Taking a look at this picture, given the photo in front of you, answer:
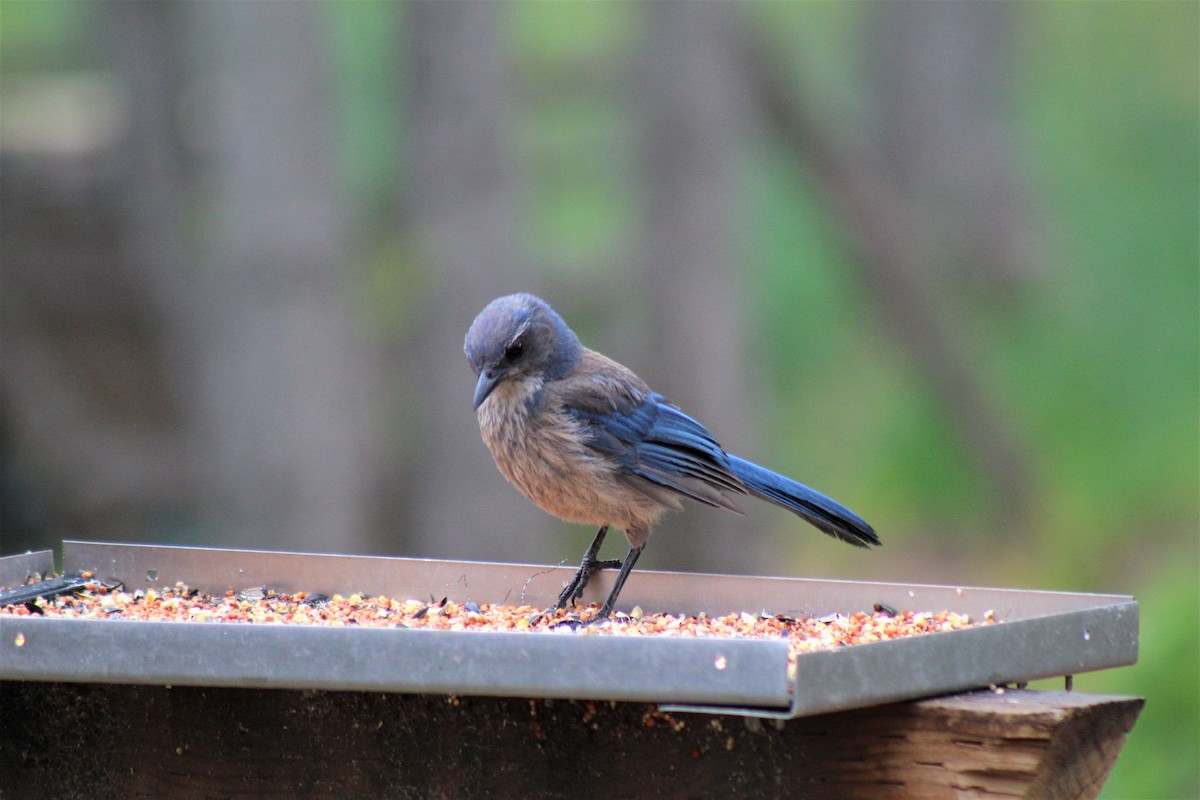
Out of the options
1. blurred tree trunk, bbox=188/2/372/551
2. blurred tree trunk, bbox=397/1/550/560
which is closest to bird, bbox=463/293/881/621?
blurred tree trunk, bbox=188/2/372/551

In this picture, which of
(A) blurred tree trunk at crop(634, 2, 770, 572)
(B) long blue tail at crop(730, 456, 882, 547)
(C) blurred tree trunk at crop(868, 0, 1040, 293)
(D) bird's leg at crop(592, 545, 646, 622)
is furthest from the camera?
(C) blurred tree trunk at crop(868, 0, 1040, 293)

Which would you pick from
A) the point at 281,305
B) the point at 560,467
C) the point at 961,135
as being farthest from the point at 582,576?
the point at 961,135

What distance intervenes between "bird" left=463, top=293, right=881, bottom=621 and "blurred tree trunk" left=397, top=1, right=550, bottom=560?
13.1 ft

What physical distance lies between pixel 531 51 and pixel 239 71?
511cm

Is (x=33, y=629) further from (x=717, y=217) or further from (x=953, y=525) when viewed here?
(x=953, y=525)

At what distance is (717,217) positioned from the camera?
927cm

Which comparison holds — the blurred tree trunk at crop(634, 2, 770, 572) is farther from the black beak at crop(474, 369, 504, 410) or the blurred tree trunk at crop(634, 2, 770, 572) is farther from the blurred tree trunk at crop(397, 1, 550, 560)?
the black beak at crop(474, 369, 504, 410)

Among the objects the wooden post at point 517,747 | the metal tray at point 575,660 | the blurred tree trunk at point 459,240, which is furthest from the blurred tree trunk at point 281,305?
the metal tray at point 575,660

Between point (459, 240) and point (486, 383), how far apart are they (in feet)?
14.5

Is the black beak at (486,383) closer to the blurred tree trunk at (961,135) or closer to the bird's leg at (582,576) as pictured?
the bird's leg at (582,576)

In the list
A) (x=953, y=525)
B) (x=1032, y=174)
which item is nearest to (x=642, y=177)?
(x=953, y=525)

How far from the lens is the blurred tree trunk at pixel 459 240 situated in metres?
8.22

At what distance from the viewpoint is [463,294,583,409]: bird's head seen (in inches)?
160

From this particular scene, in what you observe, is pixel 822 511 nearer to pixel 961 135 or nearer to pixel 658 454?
pixel 658 454
